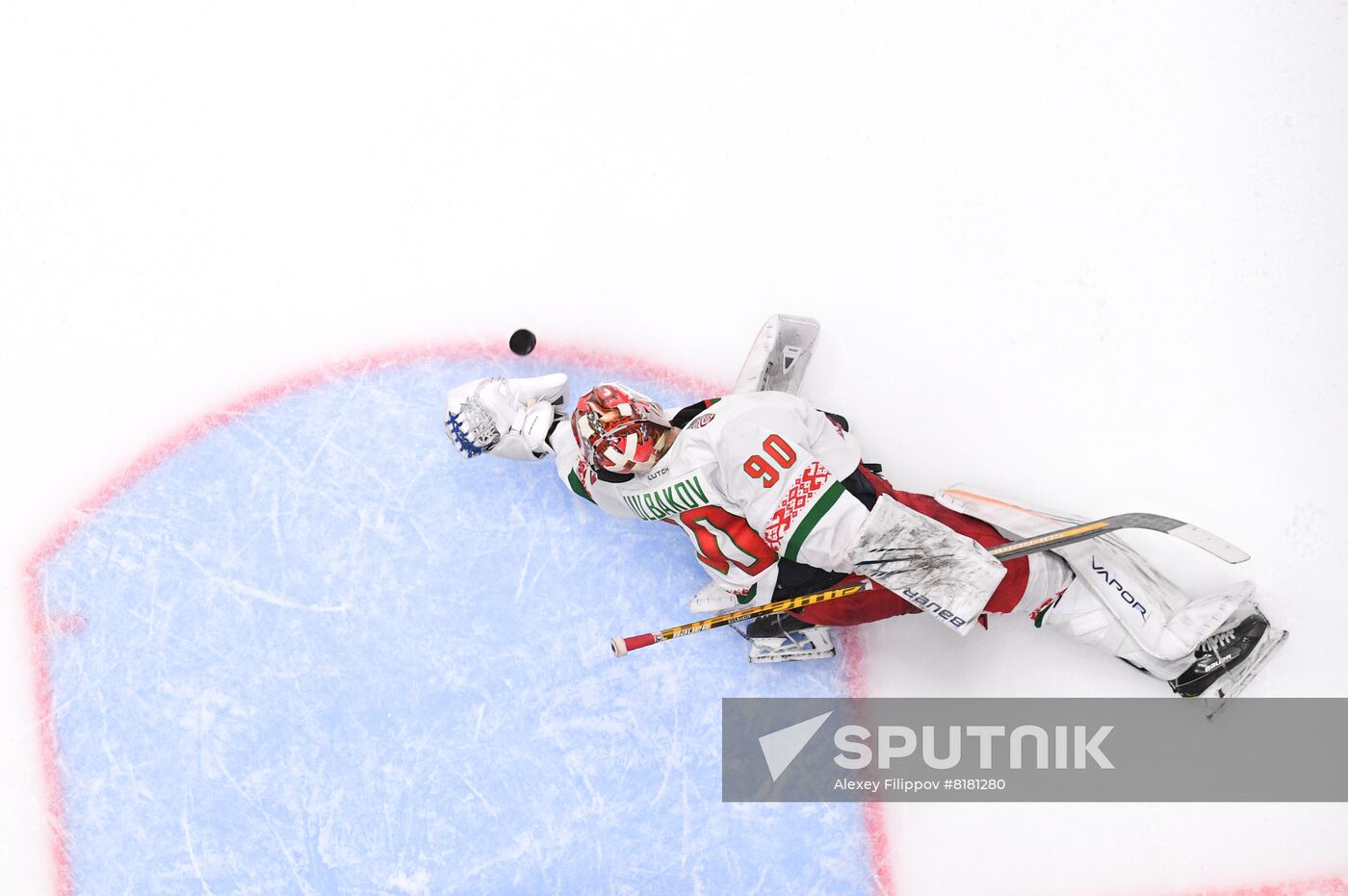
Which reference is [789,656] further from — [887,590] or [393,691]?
[393,691]

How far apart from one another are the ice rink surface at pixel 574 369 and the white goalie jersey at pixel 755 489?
0.47m

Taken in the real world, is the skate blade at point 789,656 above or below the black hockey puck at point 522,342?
below

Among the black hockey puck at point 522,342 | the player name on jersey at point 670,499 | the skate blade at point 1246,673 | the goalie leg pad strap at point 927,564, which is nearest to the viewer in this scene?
the goalie leg pad strap at point 927,564

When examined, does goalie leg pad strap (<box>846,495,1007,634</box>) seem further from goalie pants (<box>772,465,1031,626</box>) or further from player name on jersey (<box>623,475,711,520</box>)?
player name on jersey (<box>623,475,711,520</box>)

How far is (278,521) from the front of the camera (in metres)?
2.95

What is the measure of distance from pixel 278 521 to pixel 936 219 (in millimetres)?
2299

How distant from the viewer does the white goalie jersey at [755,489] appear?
230 centimetres

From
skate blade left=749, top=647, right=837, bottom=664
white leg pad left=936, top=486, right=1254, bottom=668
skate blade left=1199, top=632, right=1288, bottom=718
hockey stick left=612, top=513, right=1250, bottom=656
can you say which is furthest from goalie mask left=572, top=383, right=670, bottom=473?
skate blade left=1199, top=632, right=1288, bottom=718

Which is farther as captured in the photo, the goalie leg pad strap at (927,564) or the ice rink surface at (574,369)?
the ice rink surface at (574,369)

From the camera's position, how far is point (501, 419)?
2.69 meters

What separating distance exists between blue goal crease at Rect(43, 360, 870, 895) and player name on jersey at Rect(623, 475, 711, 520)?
43 centimetres

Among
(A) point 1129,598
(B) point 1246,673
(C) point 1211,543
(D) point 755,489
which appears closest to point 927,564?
(D) point 755,489

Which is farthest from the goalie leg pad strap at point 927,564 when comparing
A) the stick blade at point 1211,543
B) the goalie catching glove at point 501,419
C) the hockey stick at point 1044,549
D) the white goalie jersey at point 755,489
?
the goalie catching glove at point 501,419

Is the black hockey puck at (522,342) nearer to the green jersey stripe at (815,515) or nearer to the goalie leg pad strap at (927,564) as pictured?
the green jersey stripe at (815,515)
